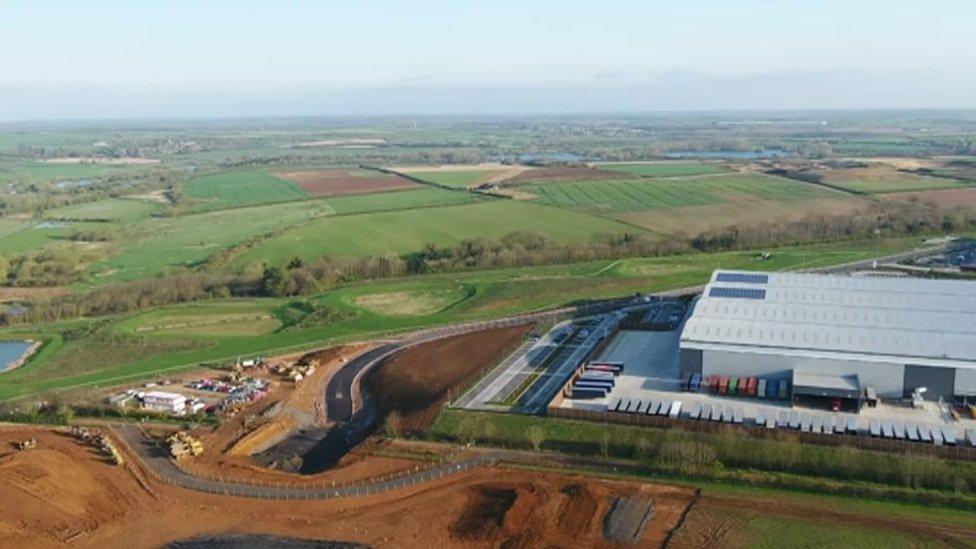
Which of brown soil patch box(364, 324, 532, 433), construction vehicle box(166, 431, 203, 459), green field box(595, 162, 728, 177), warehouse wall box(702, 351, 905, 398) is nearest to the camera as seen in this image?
construction vehicle box(166, 431, 203, 459)

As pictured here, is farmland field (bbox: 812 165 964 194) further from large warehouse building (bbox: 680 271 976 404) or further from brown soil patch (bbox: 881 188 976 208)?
large warehouse building (bbox: 680 271 976 404)

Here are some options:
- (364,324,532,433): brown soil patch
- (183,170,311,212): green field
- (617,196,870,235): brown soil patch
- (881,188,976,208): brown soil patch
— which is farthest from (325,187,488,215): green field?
(364,324,532,433): brown soil patch

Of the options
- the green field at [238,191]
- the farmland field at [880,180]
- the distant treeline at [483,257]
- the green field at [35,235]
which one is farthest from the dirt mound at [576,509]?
the green field at [238,191]

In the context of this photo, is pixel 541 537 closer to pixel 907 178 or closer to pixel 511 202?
pixel 511 202

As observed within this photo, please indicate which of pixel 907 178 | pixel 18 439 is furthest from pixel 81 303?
pixel 907 178

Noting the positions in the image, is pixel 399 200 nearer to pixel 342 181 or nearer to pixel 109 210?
pixel 342 181

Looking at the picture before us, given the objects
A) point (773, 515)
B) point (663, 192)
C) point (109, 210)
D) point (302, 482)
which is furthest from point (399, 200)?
point (773, 515)
